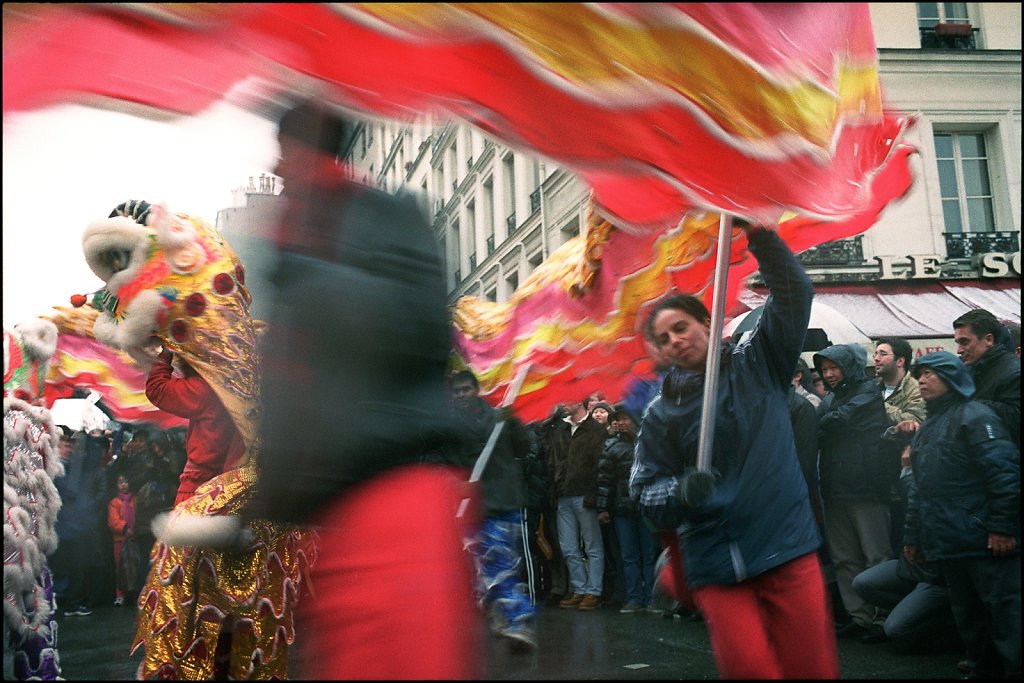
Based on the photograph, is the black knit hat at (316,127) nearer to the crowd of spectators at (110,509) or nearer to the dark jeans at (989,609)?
the dark jeans at (989,609)

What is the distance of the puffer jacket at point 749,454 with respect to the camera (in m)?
2.65

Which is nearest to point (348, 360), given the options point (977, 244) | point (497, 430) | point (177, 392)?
point (177, 392)

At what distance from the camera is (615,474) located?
784 cm

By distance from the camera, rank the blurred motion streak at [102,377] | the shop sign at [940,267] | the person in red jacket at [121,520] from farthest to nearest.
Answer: the shop sign at [940,267], the person in red jacket at [121,520], the blurred motion streak at [102,377]

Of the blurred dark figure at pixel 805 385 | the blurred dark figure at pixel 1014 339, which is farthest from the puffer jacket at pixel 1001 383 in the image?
the blurred dark figure at pixel 805 385

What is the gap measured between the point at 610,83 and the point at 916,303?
1133cm

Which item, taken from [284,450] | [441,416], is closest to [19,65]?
[284,450]

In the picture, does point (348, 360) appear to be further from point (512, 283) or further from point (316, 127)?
point (512, 283)

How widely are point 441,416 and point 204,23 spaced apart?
1005 mm

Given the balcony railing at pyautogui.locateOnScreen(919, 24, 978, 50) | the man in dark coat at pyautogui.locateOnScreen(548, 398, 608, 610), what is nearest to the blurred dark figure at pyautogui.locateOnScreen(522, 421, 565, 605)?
the man in dark coat at pyautogui.locateOnScreen(548, 398, 608, 610)

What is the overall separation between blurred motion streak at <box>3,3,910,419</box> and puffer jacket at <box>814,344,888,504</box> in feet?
9.01

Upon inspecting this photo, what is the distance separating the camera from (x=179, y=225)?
349 cm

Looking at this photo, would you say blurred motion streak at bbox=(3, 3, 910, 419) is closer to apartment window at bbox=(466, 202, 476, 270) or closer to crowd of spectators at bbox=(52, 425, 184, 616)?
apartment window at bbox=(466, 202, 476, 270)

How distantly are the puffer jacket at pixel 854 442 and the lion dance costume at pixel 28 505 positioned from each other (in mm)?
4566
